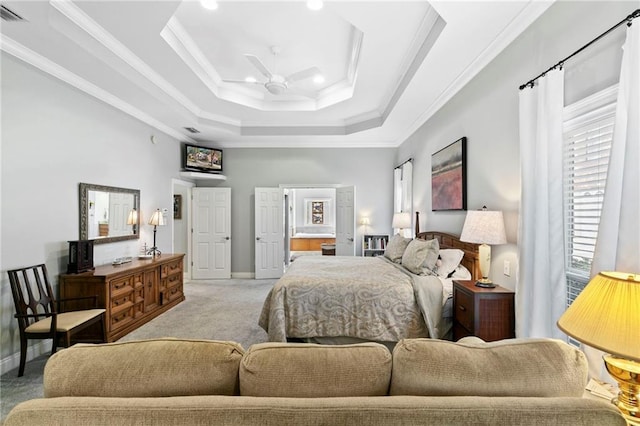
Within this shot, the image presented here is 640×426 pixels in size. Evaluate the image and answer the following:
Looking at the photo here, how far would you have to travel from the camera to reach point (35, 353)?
279cm

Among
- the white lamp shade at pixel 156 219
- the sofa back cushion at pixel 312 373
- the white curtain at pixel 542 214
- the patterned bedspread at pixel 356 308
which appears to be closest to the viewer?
the sofa back cushion at pixel 312 373

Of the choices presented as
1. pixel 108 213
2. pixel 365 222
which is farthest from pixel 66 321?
pixel 365 222

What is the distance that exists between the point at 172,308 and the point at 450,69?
487 cm

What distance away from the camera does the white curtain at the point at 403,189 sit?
5.05 meters

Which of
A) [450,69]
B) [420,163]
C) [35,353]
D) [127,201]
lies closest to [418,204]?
[420,163]

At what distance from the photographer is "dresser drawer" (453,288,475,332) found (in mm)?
2252

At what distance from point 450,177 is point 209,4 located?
3104 mm

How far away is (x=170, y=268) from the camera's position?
14.4 feet

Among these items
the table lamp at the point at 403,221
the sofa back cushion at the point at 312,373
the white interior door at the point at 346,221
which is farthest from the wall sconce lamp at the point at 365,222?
the sofa back cushion at the point at 312,373

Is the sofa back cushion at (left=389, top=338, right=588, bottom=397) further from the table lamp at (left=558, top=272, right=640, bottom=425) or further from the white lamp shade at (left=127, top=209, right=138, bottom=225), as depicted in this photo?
the white lamp shade at (left=127, top=209, right=138, bottom=225)

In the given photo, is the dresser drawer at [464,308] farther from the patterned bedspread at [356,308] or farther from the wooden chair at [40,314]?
the wooden chair at [40,314]

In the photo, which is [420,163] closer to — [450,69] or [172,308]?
[450,69]

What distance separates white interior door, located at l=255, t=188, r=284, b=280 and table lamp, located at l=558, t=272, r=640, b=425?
5.46 m

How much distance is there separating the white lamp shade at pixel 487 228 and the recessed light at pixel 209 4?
294 cm
